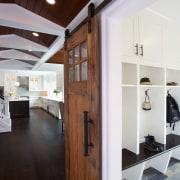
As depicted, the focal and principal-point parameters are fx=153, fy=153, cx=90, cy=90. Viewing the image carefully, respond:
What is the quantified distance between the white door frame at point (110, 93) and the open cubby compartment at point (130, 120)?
0.79m

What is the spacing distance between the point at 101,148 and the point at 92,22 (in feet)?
3.51

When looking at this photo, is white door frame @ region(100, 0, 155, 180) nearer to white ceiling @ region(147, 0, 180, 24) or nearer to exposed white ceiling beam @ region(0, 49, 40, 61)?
white ceiling @ region(147, 0, 180, 24)

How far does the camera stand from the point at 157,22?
223 centimetres

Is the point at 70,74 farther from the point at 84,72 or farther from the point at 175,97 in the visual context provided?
the point at 175,97

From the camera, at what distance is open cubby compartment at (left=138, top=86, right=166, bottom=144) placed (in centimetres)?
233

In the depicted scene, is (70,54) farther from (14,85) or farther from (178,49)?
(14,85)

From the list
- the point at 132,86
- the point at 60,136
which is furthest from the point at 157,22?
the point at 60,136

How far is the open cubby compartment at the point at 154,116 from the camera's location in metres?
2.33

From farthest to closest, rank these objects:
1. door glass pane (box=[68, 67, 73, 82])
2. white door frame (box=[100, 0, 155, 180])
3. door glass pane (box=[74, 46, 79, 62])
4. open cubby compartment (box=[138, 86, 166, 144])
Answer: open cubby compartment (box=[138, 86, 166, 144]) → door glass pane (box=[68, 67, 73, 82]) → door glass pane (box=[74, 46, 79, 62]) → white door frame (box=[100, 0, 155, 180])

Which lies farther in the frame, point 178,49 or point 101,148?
point 178,49

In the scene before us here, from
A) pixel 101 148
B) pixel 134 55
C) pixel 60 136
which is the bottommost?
pixel 60 136

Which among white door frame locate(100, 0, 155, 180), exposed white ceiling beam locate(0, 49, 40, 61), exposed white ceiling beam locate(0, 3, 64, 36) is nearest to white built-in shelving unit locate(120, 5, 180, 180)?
white door frame locate(100, 0, 155, 180)

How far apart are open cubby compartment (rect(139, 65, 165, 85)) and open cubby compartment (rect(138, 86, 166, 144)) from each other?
109 mm

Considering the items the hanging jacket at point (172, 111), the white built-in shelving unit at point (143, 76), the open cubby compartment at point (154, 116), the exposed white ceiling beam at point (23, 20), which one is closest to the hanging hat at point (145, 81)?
the white built-in shelving unit at point (143, 76)
